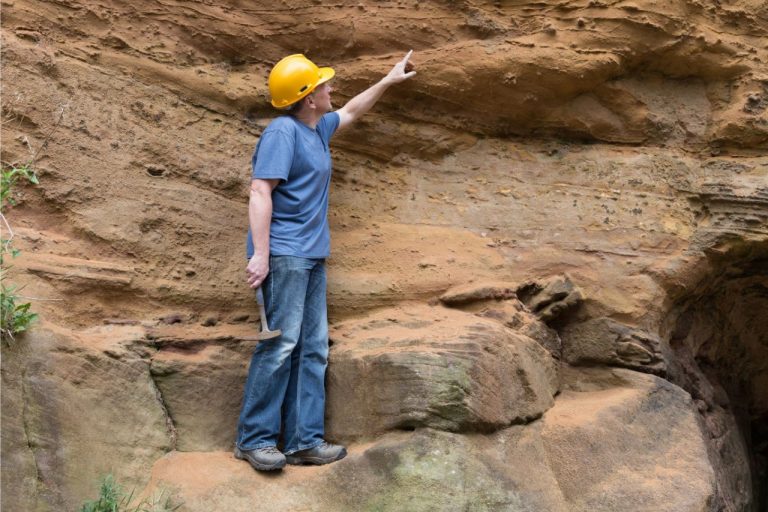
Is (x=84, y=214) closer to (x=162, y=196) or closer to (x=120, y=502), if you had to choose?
(x=162, y=196)

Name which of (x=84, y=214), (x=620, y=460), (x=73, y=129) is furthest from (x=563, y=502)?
(x=73, y=129)

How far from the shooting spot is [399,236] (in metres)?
4.75

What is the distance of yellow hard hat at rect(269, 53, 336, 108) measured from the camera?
4.23 meters

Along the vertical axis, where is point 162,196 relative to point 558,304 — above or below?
above

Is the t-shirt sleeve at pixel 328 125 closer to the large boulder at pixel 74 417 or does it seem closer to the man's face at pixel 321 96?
the man's face at pixel 321 96

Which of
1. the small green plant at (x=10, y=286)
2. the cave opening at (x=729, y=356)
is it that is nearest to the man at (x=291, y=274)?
the small green plant at (x=10, y=286)

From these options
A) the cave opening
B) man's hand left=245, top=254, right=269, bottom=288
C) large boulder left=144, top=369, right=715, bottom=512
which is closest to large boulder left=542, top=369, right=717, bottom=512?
large boulder left=144, top=369, right=715, bottom=512

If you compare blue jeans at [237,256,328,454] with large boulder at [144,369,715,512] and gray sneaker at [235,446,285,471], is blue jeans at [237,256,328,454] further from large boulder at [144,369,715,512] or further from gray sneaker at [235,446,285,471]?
large boulder at [144,369,715,512]

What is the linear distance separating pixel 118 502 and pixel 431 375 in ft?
4.41

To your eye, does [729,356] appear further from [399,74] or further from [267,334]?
[267,334]

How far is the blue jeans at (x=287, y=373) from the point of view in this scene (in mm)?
3963

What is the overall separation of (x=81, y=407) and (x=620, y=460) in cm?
229

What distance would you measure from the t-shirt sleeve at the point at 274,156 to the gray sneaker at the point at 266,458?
1150 millimetres

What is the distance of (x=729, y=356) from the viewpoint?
5543 millimetres
